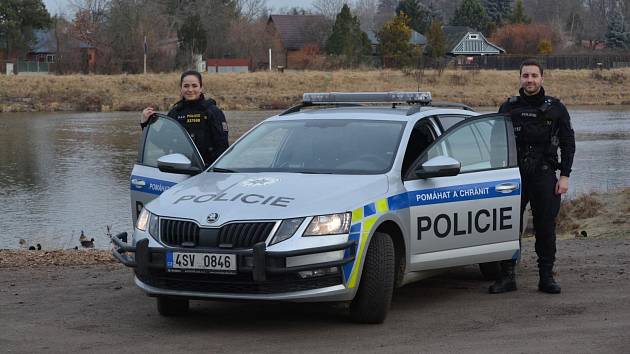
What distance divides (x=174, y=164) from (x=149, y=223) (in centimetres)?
105

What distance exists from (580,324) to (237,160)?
277 cm

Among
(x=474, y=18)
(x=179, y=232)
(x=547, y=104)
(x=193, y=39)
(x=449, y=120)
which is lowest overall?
(x=179, y=232)

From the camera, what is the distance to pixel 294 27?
104 metres

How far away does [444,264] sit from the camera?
317 inches

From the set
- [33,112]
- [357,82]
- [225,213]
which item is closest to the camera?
[225,213]

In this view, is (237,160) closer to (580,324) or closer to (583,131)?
(580,324)

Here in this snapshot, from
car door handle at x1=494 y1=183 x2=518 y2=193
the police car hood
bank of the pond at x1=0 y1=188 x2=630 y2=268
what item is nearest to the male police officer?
car door handle at x1=494 y1=183 x2=518 y2=193

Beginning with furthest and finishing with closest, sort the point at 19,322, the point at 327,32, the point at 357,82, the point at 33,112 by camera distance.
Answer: the point at 327,32, the point at 357,82, the point at 33,112, the point at 19,322

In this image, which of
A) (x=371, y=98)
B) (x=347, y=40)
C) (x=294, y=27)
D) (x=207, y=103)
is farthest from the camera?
(x=294, y=27)

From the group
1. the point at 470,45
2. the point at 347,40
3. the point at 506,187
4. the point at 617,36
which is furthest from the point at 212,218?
the point at 617,36

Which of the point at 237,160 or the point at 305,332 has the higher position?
the point at 237,160

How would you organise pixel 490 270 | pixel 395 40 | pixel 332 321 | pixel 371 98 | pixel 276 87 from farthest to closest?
1. pixel 395 40
2. pixel 276 87
3. pixel 490 270
4. pixel 371 98
5. pixel 332 321

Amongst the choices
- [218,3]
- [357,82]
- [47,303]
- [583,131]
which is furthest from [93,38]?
[47,303]

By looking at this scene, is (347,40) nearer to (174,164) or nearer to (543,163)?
(543,163)
